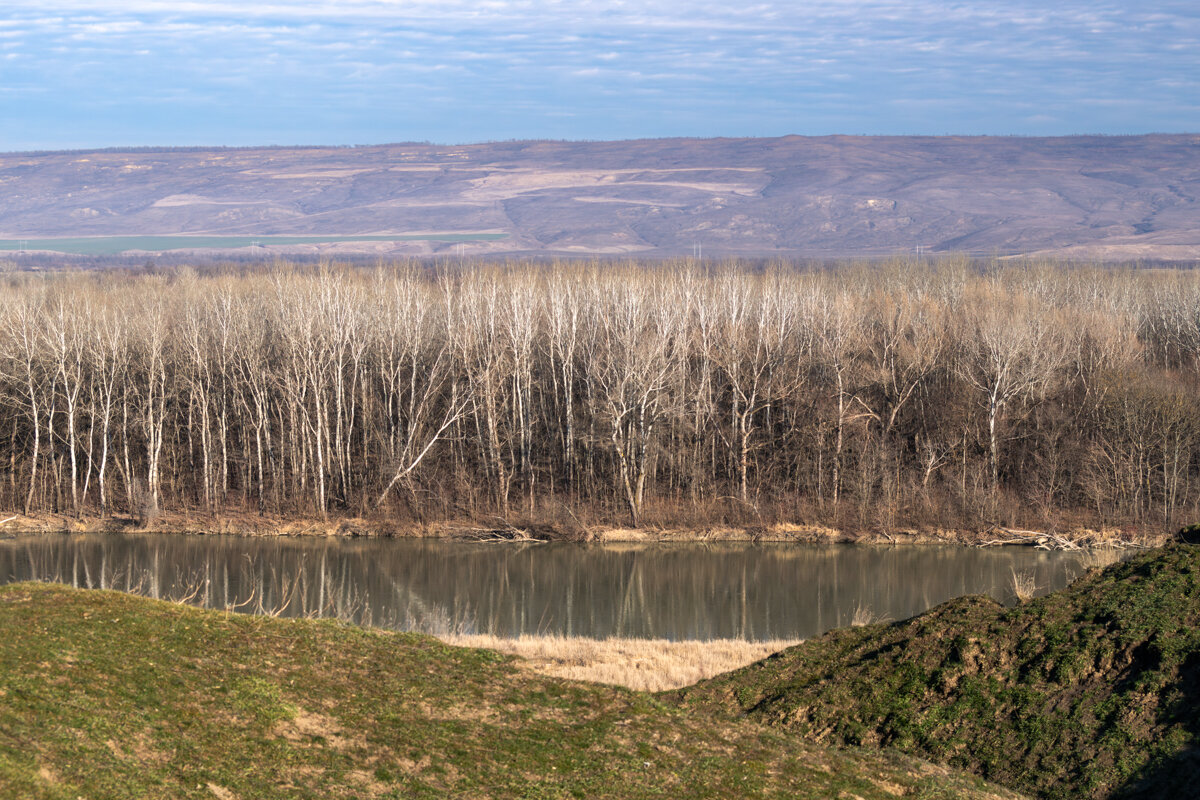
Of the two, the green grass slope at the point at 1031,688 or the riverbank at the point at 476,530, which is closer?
the green grass slope at the point at 1031,688

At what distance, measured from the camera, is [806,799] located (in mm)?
10922

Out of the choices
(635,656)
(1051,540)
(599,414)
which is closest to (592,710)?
(635,656)

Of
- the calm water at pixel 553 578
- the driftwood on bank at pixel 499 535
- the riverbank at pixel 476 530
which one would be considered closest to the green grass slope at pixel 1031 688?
the calm water at pixel 553 578

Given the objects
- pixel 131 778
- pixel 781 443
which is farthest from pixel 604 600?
pixel 131 778

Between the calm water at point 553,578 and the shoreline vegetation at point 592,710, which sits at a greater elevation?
the shoreline vegetation at point 592,710

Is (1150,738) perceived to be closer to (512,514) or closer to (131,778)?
(131,778)

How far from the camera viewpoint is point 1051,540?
40.9 meters

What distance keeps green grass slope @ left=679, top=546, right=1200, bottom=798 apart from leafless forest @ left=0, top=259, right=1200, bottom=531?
27.7 metres

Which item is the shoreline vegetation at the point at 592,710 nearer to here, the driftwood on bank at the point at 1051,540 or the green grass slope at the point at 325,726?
the green grass slope at the point at 325,726

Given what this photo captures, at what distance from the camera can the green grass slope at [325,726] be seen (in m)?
9.38

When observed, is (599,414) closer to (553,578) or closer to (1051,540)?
(553,578)

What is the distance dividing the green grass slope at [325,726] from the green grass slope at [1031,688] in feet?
3.43

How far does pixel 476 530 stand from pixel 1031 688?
1231 inches

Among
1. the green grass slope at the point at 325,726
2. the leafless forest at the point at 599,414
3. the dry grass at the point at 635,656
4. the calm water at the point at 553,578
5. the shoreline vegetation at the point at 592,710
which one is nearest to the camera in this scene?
the green grass slope at the point at 325,726
